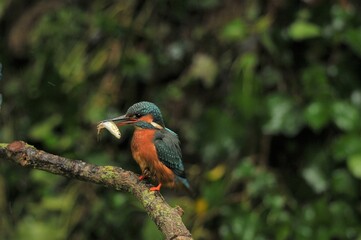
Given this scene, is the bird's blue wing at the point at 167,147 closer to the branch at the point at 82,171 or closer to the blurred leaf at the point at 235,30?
the branch at the point at 82,171

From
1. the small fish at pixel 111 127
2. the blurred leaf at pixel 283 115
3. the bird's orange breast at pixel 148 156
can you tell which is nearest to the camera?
the small fish at pixel 111 127

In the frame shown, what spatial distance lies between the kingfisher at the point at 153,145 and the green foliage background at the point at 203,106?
58.0 inches

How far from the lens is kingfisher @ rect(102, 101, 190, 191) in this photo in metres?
1.21

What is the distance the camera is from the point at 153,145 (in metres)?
1.30

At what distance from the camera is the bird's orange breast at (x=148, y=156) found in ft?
4.17

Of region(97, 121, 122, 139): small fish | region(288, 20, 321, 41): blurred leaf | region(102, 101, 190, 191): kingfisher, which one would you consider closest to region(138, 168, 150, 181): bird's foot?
region(102, 101, 190, 191): kingfisher

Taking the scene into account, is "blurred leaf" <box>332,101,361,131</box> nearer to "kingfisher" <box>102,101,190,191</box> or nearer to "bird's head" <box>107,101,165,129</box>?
"kingfisher" <box>102,101,190,191</box>

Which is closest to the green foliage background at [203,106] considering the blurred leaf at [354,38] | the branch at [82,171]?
the blurred leaf at [354,38]

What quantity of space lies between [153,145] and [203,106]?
197 cm

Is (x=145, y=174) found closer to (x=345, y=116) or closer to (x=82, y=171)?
(x=82, y=171)

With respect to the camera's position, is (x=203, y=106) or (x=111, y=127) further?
(x=203, y=106)

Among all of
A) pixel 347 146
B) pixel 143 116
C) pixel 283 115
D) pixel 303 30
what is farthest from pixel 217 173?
pixel 143 116

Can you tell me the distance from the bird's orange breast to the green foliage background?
1472mm

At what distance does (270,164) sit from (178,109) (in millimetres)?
489
